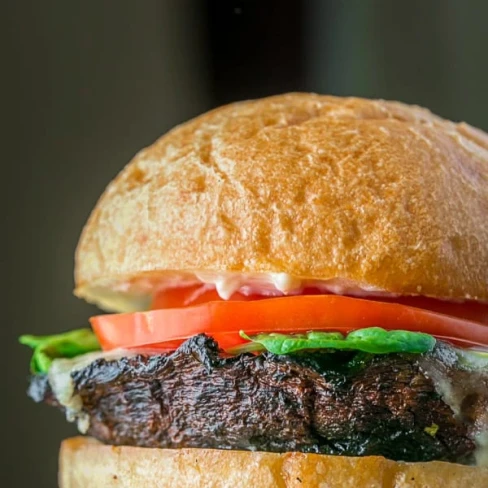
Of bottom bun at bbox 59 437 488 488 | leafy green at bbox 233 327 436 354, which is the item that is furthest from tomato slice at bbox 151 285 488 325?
bottom bun at bbox 59 437 488 488

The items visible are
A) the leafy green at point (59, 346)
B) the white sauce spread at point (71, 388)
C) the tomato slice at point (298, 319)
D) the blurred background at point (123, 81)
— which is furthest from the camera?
A: the blurred background at point (123, 81)

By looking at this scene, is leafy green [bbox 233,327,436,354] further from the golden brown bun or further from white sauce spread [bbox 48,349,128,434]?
white sauce spread [bbox 48,349,128,434]

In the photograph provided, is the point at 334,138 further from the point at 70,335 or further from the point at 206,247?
the point at 70,335

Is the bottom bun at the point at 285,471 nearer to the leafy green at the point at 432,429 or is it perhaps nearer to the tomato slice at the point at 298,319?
the leafy green at the point at 432,429

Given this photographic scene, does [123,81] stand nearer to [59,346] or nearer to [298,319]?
[59,346]

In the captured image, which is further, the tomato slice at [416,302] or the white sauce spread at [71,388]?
the white sauce spread at [71,388]

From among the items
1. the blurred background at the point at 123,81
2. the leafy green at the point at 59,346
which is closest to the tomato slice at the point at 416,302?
the leafy green at the point at 59,346

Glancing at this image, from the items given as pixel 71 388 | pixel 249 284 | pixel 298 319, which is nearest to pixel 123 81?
pixel 71 388
